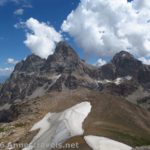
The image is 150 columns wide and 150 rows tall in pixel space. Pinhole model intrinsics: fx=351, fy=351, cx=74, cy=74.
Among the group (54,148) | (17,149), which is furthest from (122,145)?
(17,149)

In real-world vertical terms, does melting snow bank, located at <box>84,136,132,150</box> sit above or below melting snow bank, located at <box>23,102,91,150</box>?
below

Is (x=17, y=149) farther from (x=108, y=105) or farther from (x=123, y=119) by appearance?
(x=108, y=105)

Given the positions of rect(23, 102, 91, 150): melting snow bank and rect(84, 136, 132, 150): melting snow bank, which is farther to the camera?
rect(23, 102, 91, 150): melting snow bank

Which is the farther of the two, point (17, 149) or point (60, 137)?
point (17, 149)

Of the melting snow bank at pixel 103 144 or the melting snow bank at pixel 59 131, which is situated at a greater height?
the melting snow bank at pixel 59 131

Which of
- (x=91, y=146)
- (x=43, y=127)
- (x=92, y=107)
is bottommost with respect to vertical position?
(x=91, y=146)

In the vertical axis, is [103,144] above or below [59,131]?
below

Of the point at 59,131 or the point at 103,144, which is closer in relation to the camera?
the point at 103,144

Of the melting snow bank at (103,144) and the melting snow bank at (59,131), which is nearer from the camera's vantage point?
the melting snow bank at (103,144)
